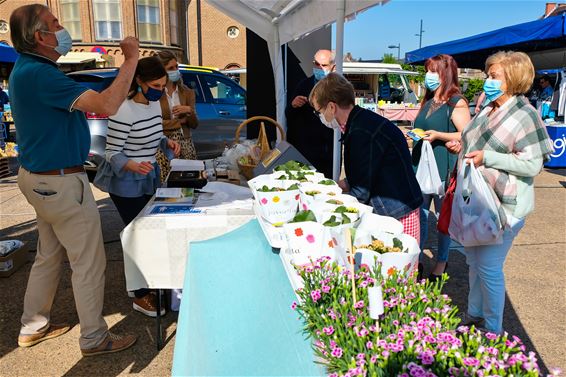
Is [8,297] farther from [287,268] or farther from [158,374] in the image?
[287,268]

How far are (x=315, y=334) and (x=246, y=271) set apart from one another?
59 cm

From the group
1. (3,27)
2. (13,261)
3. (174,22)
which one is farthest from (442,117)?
(3,27)

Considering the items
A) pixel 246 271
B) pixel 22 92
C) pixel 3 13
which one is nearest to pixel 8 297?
pixel 22 92

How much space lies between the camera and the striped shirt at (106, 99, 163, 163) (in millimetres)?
2512

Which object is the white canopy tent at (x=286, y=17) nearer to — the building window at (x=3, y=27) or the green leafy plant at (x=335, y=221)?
the green leafy plant at (x=335, y=221)

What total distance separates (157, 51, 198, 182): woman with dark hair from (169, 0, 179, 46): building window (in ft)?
88.4

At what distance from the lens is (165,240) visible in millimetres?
2145

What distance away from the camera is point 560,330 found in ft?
8.87

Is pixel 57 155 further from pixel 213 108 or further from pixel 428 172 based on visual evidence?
pixel 213 108

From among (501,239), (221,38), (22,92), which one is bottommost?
(501,239)

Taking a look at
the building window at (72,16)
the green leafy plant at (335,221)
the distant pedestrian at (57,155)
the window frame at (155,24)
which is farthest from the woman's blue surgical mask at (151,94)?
the building window at (72,16)

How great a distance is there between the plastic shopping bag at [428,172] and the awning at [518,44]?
16.1 feet

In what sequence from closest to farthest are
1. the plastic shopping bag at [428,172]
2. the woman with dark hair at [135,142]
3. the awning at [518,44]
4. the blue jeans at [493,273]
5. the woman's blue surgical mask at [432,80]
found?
the blue jeans at [493,273], the woman with dark hair at [135,142], the plastic shopping bag at [428,172], the woman's blue surgical mask at [432,80], the awning at [518,44]

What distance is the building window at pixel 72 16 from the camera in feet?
87.6
